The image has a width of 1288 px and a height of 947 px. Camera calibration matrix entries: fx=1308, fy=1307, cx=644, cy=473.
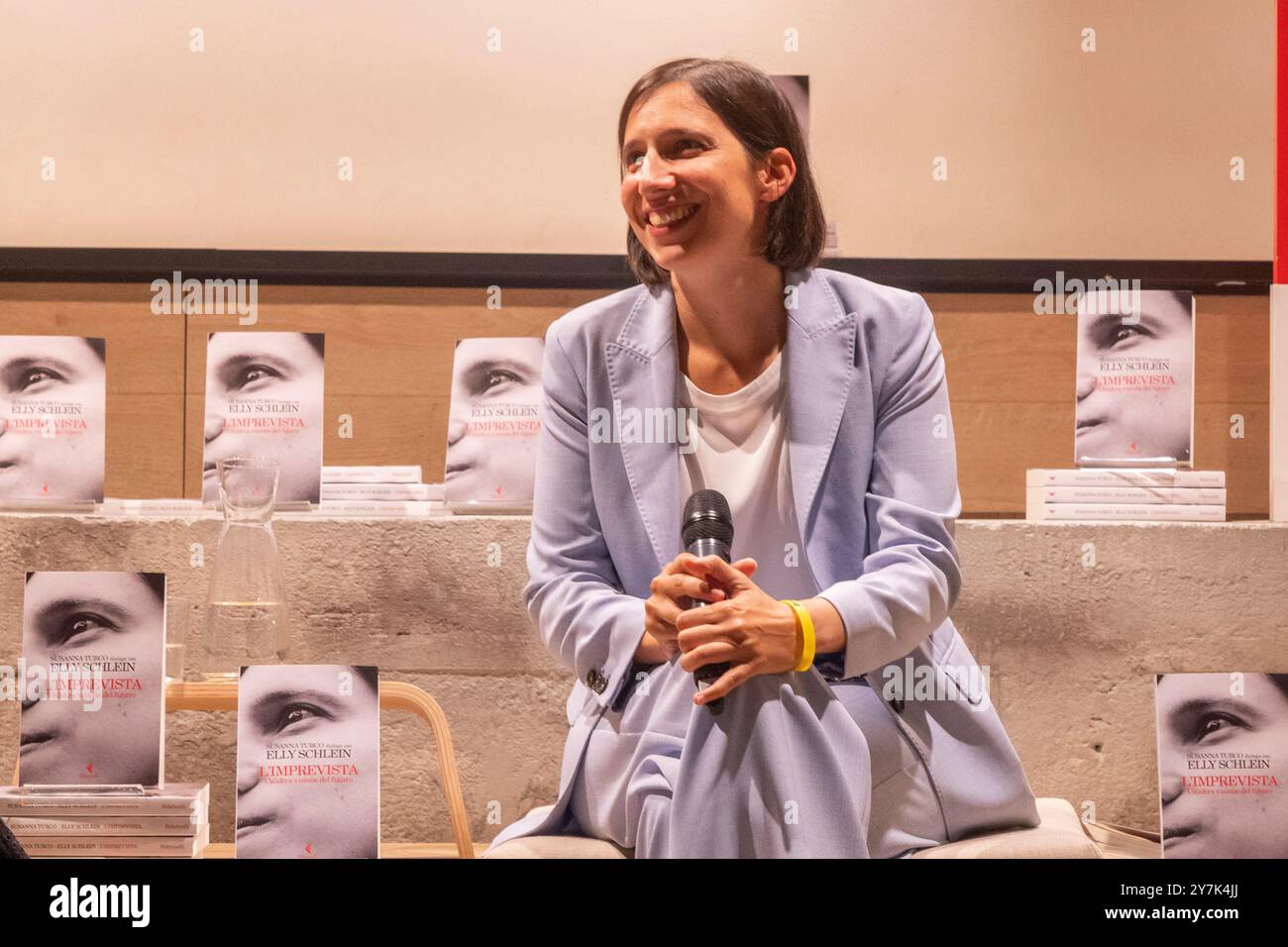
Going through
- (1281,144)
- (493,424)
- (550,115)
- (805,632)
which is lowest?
(805,632)

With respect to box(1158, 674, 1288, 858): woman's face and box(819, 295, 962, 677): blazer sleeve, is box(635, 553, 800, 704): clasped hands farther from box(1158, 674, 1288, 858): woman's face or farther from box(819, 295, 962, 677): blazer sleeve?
box(1158, 674, 1288, 858): woman's face

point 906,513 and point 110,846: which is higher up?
point 906,513

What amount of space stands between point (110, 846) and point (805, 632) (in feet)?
3.49

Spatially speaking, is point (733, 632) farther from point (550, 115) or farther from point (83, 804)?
point (550, 115)

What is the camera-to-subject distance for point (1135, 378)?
Answer: 2.30 meters

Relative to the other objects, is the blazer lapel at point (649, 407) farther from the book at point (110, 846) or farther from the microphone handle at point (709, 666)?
the book at point (110, 846)

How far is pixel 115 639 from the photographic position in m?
1.88

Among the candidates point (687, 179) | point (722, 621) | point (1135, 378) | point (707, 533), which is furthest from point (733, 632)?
point (1135, 378)

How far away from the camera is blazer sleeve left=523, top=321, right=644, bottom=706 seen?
165 centimetres

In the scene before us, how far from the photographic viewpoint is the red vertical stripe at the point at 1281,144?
2414 millimetres

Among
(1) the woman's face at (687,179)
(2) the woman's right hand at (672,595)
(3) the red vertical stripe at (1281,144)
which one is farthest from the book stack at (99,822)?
(3) the red vertical stripe at (1281,144)

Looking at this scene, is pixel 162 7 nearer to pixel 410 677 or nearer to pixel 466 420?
pixel 466 420

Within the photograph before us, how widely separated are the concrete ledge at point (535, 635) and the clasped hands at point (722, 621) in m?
0.76
